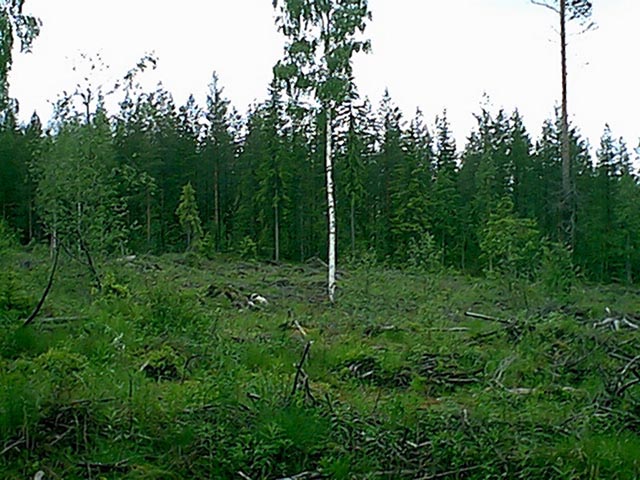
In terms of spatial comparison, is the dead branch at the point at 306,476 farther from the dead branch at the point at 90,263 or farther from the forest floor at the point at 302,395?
the dead branch at the point at 90,263

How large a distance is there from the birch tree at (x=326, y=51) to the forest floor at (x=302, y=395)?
826cm

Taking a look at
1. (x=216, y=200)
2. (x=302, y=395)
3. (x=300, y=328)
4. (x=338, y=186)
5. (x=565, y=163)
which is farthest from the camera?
(x=216, y=200)

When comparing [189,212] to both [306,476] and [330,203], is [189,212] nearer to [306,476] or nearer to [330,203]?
[330,203]

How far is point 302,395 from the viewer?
593 centimetres

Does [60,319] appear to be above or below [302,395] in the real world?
above

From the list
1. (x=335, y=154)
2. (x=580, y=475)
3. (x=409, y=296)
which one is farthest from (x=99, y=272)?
(x=335, y=154)

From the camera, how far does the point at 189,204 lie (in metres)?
41.0

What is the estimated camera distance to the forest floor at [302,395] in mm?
4770

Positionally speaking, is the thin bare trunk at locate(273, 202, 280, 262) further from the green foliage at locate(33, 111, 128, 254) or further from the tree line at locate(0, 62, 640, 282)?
the green foliage at locate(33, 111, 128, 254)

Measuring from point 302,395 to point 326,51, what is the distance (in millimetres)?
15470

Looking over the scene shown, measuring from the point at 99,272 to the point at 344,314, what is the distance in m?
5.42

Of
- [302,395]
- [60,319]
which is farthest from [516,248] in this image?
[302,395]

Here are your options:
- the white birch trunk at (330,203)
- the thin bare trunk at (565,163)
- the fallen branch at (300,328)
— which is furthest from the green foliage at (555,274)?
the white birch trunk at (330,203)

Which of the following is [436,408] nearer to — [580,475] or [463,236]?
[580,475]
